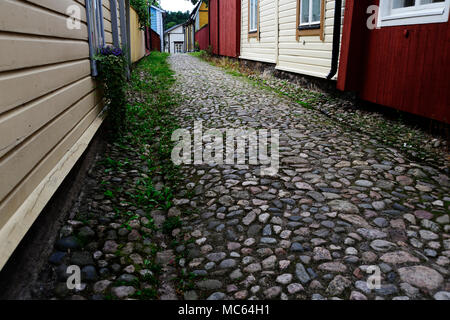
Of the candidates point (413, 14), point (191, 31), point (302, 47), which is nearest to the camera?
point (413, 14)

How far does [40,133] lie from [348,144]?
11.5ft

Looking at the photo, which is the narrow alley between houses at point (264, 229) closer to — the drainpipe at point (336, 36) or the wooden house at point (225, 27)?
the drainpipe at point (336, 36)

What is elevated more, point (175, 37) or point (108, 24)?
point (175, 37)

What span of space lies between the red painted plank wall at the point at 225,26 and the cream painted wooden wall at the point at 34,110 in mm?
11586

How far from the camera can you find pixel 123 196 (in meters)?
3.51

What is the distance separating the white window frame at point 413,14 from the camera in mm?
4266

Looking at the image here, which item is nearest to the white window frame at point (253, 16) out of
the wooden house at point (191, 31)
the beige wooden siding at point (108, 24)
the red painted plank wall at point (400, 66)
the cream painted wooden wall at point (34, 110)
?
the beige wooden siding at point (108, 24)

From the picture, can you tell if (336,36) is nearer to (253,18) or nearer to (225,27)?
(253,18)

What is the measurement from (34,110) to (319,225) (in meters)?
2.25

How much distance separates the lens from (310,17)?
26.0ft

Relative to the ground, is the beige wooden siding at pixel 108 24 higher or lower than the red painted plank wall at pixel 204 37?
lower

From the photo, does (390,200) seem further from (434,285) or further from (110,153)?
(110,153)

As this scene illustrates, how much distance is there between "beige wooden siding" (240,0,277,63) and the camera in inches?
414

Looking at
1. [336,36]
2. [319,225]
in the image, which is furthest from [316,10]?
[319,225]
